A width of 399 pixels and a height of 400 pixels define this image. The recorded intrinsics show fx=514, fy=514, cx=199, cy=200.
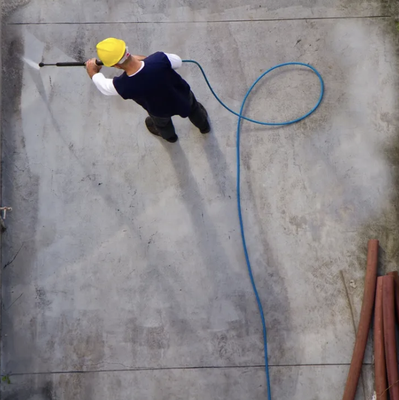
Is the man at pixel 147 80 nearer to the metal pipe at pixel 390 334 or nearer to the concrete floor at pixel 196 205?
the concrete floor at pixel 196 205

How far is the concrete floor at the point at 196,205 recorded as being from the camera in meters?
4.26

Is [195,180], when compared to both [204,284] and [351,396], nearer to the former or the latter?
[204,284]

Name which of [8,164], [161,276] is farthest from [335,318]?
[8,164]

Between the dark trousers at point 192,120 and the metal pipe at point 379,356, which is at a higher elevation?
the dark trousers at point 192,120

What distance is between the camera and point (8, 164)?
4508 millimetres

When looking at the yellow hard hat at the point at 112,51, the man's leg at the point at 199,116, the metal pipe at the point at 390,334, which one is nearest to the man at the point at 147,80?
the yellow hard hat at the point at 112,51

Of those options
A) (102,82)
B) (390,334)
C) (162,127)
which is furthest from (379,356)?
(102,82)

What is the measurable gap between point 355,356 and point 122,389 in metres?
1.92

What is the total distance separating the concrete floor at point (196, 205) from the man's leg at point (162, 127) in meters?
0.11

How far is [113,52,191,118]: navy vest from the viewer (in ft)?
11.1

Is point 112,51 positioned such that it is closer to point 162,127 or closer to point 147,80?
point 147,80

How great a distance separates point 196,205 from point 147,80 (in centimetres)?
139

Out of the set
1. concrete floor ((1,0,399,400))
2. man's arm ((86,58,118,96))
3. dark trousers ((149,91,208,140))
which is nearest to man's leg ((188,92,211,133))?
dark trousers ((149,91,208,140))

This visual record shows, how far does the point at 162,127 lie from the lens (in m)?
4.11
